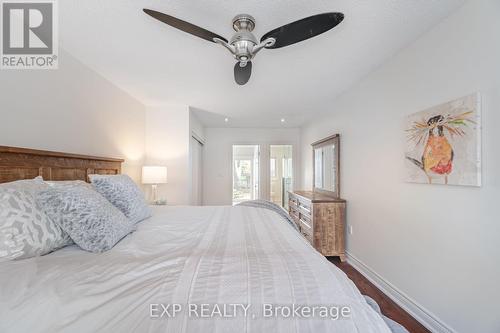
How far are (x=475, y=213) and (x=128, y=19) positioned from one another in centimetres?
274

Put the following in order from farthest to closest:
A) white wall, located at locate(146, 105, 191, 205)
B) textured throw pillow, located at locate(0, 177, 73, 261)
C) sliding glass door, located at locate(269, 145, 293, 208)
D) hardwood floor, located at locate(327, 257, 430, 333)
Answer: sliding glass door, located at locate(269, 145, 293, 208) → white wall, located at locate(146, 105, 191, 205) → hardwood floor, located at locate(327, 257, 430, 333) → textured throw pillow, located at locate(0, 177, 73, 261)

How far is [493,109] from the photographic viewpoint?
1.25 metres

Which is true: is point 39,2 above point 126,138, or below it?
above

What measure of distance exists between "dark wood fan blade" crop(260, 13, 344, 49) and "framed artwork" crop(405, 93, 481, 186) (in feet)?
3.48

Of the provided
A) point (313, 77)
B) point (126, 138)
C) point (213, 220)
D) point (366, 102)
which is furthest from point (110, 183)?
point (366, 102)

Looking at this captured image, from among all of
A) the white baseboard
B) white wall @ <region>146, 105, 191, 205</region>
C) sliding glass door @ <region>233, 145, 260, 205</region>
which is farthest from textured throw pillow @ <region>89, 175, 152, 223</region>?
sliding glass door @ <region>233, 145, 260, 205</region>

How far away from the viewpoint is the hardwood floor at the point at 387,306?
1.72m

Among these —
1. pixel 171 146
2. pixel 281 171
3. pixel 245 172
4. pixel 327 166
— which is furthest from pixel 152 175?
pixel 281 171

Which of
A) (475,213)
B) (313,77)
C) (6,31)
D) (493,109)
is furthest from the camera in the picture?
(313,77)

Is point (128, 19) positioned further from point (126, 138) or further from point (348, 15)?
point (126, 138)

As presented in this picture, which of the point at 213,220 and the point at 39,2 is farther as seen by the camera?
the point at 213,220

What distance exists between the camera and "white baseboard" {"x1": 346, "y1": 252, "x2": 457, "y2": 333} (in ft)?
5.26

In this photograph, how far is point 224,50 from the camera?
192cm

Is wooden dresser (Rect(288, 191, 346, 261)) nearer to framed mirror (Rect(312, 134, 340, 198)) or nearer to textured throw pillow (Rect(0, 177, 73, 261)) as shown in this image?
framed mirror (Rect(312, 134, 340, 198))
